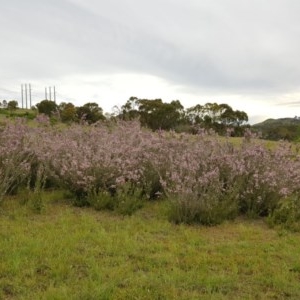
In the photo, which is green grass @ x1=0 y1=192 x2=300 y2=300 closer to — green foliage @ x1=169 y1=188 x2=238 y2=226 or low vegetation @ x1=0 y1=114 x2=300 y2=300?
low vegetation @ x1=0 y1=114 x2=300 y2=300

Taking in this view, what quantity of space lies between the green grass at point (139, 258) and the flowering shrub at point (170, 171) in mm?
352

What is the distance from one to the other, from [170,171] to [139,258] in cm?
276

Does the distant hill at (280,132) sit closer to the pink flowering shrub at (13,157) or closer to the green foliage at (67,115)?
the pink flowering shrub at (13,157)

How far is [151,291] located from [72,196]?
13.3 ft

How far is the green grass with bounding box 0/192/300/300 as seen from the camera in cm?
378

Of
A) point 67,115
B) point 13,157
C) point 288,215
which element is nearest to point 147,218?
point 288,215

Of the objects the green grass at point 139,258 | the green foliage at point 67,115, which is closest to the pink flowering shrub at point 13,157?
the green grass at point 139,258

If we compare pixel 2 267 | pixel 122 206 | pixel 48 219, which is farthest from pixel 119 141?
pixel 2 267

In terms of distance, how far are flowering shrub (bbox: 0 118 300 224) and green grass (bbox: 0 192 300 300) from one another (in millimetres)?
352

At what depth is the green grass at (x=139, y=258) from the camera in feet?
12.4

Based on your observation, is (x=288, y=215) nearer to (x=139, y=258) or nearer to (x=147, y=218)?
(x=147, y=218)

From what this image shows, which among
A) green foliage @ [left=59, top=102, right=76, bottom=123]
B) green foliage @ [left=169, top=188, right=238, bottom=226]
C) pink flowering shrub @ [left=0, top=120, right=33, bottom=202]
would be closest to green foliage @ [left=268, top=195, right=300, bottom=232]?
green foliage @ [left=169, top=188, right=238, bottom=226]

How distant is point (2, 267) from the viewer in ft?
13.6

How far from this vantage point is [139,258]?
462 centimetres
